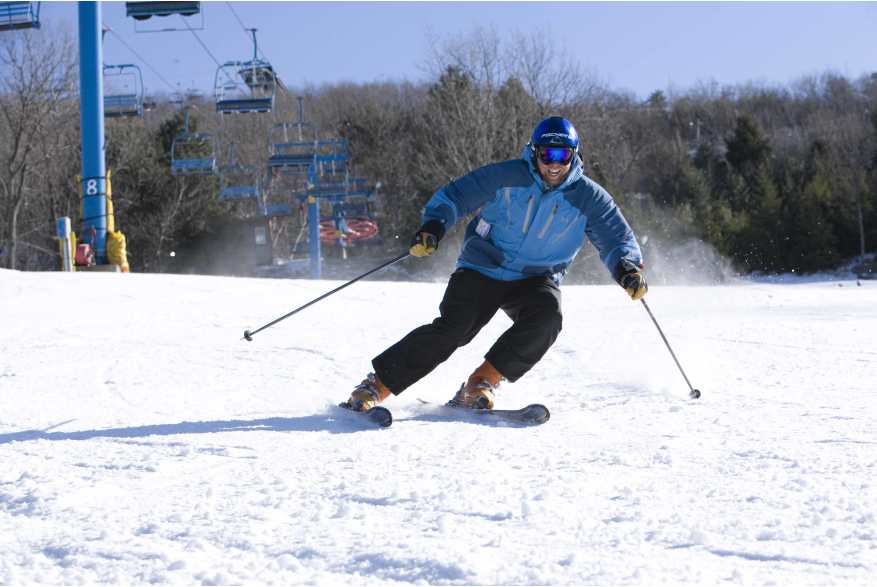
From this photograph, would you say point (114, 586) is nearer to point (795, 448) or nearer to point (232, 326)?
point (795, 448)

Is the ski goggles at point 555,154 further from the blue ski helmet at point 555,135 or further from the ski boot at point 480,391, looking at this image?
the ski boot at point 480,391

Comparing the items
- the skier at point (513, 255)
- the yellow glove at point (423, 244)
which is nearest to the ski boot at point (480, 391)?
the skier at point (513, 255)

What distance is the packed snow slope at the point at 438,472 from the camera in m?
1.40

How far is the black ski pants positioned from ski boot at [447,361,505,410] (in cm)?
6

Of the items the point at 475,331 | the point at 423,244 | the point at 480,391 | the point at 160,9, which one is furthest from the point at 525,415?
the point at 160,9

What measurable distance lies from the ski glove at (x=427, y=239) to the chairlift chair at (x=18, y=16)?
54.1 ft

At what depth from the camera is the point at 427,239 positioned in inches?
112

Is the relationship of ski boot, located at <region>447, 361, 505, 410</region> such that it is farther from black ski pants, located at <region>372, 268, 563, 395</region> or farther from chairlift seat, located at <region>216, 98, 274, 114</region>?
chairlift seat, located at <region>216, 98, 274, 114</region>

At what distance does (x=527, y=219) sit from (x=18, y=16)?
17235 millimetres

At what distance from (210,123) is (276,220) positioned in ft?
21.9

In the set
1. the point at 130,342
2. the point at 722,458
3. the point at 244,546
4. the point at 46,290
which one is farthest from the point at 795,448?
the point at 46,290

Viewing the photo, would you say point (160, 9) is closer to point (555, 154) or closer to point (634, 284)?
point (555, 154)

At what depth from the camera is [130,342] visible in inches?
194

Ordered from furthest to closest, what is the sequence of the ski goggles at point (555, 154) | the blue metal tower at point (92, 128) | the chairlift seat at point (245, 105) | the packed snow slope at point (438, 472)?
1. the chairlift seat at point (245, 105)
2. the blue metal tower at point (92, 128)
3. the ski goggles at point (555, 154)
4. the packed snow slope at point (438, 472)
